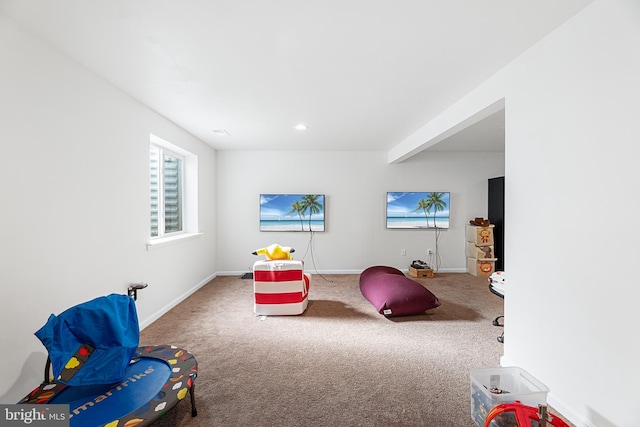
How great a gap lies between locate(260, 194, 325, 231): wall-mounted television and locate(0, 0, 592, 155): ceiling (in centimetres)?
232

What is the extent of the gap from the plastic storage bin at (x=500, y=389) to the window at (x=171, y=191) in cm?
324

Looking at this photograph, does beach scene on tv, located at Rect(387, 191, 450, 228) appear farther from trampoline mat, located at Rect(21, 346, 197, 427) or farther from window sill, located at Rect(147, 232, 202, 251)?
trampoline mat, located at Rect(21, 346, 197, 427)

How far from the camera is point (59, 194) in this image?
206 centimetres

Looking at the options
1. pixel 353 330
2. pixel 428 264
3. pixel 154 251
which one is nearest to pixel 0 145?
pixel 154 251

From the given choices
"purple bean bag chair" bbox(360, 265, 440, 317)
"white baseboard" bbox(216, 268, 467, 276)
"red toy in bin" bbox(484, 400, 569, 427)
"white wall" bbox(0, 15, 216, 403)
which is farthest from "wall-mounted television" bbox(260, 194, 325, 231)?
"red toy in bin" bbox(484, 400, 569, 427)

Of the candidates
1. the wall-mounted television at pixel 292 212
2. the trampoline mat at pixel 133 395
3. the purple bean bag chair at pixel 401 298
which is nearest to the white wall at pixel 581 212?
the purple bean bag chair at pixel 401 298

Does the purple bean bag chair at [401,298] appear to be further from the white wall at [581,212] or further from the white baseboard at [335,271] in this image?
the white baseboard at [335,271]

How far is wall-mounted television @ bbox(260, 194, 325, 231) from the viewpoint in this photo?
217 inches

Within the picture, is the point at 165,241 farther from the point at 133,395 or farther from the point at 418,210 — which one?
the point at 418,210

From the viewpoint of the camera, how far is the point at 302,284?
350cm

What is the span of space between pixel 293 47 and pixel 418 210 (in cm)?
441

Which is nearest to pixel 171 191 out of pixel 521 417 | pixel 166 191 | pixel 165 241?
pixel 166 191

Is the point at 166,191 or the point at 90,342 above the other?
the point at 166,191

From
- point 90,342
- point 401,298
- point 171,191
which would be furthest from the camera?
point 171,191
